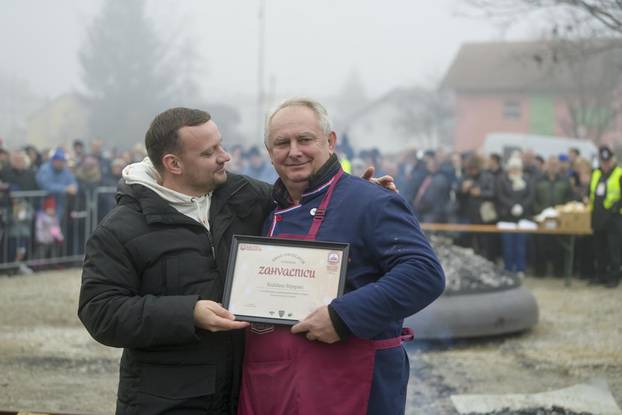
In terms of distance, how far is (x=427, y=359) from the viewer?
7.84 meters

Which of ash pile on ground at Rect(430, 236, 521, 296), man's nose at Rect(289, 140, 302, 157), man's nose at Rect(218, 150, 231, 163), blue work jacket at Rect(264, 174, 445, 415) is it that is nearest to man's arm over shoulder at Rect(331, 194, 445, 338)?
blue work jacket at Rect(264, 174, 445, 415)

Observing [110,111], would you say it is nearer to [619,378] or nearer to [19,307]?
[19,307]

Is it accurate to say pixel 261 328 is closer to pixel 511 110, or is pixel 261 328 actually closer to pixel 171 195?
Result: pixel 171 195

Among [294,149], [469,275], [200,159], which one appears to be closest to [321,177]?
[294,149]

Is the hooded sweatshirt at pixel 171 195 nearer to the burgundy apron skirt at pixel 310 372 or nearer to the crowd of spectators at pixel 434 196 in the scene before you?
the burgundy apron skirt at pixel 310 372

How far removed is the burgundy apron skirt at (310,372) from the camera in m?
2.80

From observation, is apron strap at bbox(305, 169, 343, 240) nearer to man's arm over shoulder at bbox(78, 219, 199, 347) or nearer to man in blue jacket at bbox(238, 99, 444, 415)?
man in blue jacket at bbox(238, 99, 444, 415)

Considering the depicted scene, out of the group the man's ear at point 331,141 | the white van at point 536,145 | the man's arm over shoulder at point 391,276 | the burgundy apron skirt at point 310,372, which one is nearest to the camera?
the man's arm over shoulder at point 391,276

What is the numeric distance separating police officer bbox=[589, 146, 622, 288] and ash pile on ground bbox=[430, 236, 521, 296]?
3.47 meters

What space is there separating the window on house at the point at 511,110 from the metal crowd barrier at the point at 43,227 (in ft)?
115

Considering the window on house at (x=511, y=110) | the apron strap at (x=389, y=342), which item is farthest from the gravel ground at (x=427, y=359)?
the window on house at (x=511, y=110)

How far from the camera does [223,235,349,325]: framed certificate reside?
2752 millimetres

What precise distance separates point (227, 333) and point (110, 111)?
116 ft

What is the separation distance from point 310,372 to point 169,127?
104 centimetres
